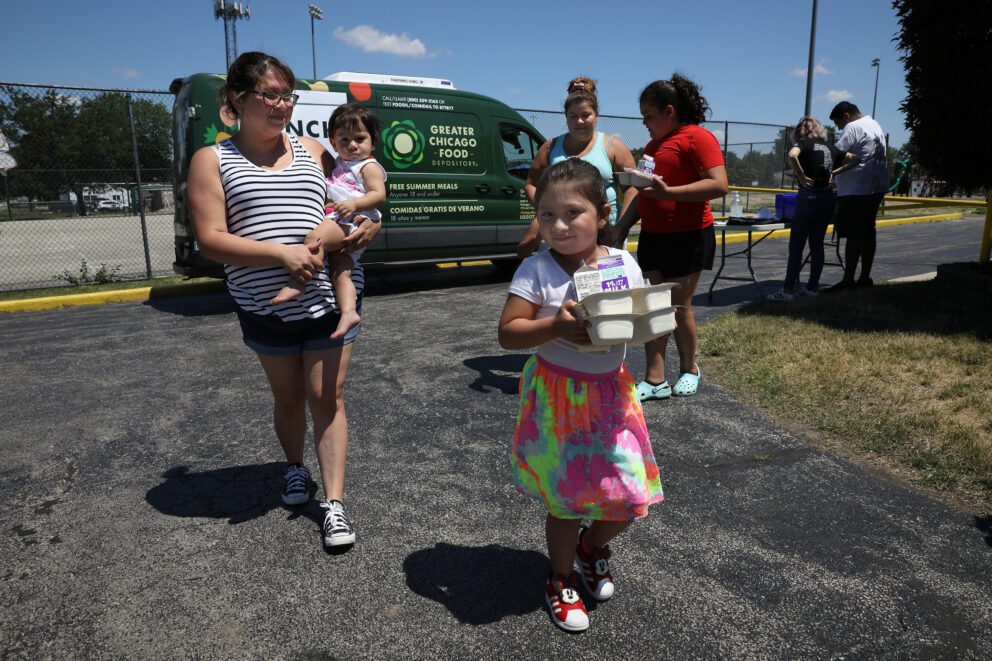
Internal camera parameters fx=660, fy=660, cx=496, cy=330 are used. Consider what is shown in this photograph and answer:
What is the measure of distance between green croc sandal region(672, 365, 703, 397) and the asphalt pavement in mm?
84

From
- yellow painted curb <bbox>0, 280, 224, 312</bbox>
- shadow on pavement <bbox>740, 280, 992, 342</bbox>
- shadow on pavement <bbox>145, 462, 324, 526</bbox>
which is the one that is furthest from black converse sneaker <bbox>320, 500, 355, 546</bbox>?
yellow painted curb <bbox>0, 280, 224, 312</bbox>

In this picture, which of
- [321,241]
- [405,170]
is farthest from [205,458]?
[405,170]

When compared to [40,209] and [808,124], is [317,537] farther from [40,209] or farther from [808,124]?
[40,209]

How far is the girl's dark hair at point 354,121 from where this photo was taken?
3.14 metres

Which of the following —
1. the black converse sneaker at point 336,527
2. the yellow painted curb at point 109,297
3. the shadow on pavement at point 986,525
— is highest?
the yellow painted curb at point 109,297

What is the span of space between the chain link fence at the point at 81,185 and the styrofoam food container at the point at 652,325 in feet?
28.9

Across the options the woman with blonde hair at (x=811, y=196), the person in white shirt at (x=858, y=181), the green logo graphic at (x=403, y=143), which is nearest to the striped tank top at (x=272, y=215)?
the woman with blonde hair at (x=811, y=196)

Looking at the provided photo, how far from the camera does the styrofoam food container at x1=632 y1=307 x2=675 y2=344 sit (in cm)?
184

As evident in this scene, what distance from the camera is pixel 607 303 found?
1.75 m

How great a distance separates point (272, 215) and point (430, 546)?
1.43m

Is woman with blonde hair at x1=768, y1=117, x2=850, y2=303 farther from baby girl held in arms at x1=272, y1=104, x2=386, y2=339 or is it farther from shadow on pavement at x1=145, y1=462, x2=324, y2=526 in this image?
shadow on pavement at x1=145, y1=462, x2=324, y2=526

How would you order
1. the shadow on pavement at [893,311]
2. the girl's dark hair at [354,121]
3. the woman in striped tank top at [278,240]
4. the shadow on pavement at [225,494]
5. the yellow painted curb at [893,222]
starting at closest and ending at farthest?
the woman in striped tank top at [278,240] → the shadow on pavement at [225,494] → the girl's dark hair at [354,121] → the shadow on pavement at [893,311] → the yellow painted curb at [893,222]

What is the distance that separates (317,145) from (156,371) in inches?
123

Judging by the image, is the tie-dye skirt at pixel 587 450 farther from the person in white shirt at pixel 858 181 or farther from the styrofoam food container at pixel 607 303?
the person in white shirt at pixel 858 181
